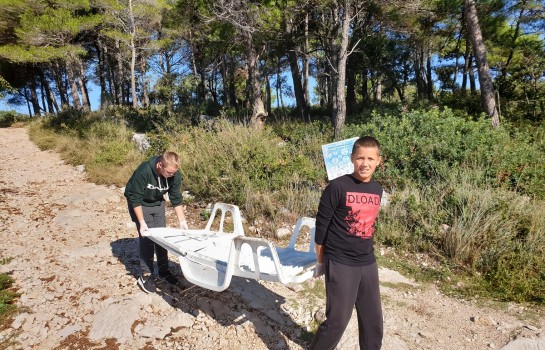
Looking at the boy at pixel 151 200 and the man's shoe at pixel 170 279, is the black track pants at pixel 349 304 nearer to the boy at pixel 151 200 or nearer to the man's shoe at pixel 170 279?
the boy at pixel 151 200

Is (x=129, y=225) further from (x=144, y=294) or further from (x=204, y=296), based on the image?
(x=204, y=296)

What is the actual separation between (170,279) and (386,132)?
5.20 m

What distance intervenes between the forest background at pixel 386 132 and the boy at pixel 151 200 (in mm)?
1773

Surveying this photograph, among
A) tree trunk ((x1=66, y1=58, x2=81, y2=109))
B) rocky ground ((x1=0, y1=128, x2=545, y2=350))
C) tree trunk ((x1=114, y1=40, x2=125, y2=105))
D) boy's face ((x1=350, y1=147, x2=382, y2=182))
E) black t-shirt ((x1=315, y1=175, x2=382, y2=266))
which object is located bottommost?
rocky ground ((x1=0, y1=128, x2=545, y2=350))

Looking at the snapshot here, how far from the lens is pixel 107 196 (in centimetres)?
645

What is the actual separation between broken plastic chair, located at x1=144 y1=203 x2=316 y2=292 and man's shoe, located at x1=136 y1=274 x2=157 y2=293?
0.63 m

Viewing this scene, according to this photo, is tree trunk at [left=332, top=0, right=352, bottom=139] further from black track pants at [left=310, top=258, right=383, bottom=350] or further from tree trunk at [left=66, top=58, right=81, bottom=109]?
tree trunk at [left=66, top=58, right=81, bottom=109]

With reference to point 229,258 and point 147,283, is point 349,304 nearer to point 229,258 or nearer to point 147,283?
point 229,258

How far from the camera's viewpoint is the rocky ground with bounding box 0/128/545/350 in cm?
270

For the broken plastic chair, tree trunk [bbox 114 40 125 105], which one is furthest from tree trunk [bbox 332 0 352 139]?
tree trunk [bbox 114 40 125 105]

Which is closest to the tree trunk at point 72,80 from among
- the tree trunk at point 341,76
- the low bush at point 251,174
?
the low bush at point 251,174

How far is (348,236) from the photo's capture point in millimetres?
2027

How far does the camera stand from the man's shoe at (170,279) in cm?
350

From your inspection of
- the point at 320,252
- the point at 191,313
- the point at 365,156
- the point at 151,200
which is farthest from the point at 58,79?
the point at 365,156
